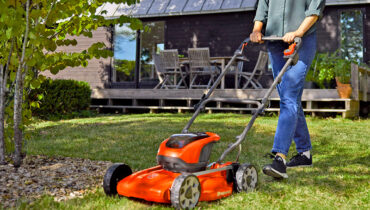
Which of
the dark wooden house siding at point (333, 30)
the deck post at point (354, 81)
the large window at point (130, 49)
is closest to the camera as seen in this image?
the deck post at point (354, 81)

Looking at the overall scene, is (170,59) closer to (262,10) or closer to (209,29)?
(209,29)

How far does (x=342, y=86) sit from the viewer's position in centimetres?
827

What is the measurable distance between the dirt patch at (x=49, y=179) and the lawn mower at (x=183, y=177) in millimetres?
405

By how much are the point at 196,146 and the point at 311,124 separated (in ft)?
17.0

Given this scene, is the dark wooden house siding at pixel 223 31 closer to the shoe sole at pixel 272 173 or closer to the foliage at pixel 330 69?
the foliage at pixel 330 69

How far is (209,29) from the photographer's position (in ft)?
44.1

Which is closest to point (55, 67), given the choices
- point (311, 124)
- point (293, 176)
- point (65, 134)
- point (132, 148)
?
point (132, 148)

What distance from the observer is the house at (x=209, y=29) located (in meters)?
11.8

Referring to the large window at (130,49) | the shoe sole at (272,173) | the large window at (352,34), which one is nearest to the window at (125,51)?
the large window at (130,49)

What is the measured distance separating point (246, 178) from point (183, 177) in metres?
0.69

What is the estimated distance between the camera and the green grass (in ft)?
8.96

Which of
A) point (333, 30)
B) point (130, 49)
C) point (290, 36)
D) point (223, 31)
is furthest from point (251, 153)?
point (130, 49)

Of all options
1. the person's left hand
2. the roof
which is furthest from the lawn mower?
the roof

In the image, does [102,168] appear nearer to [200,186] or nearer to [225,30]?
[200,186]
